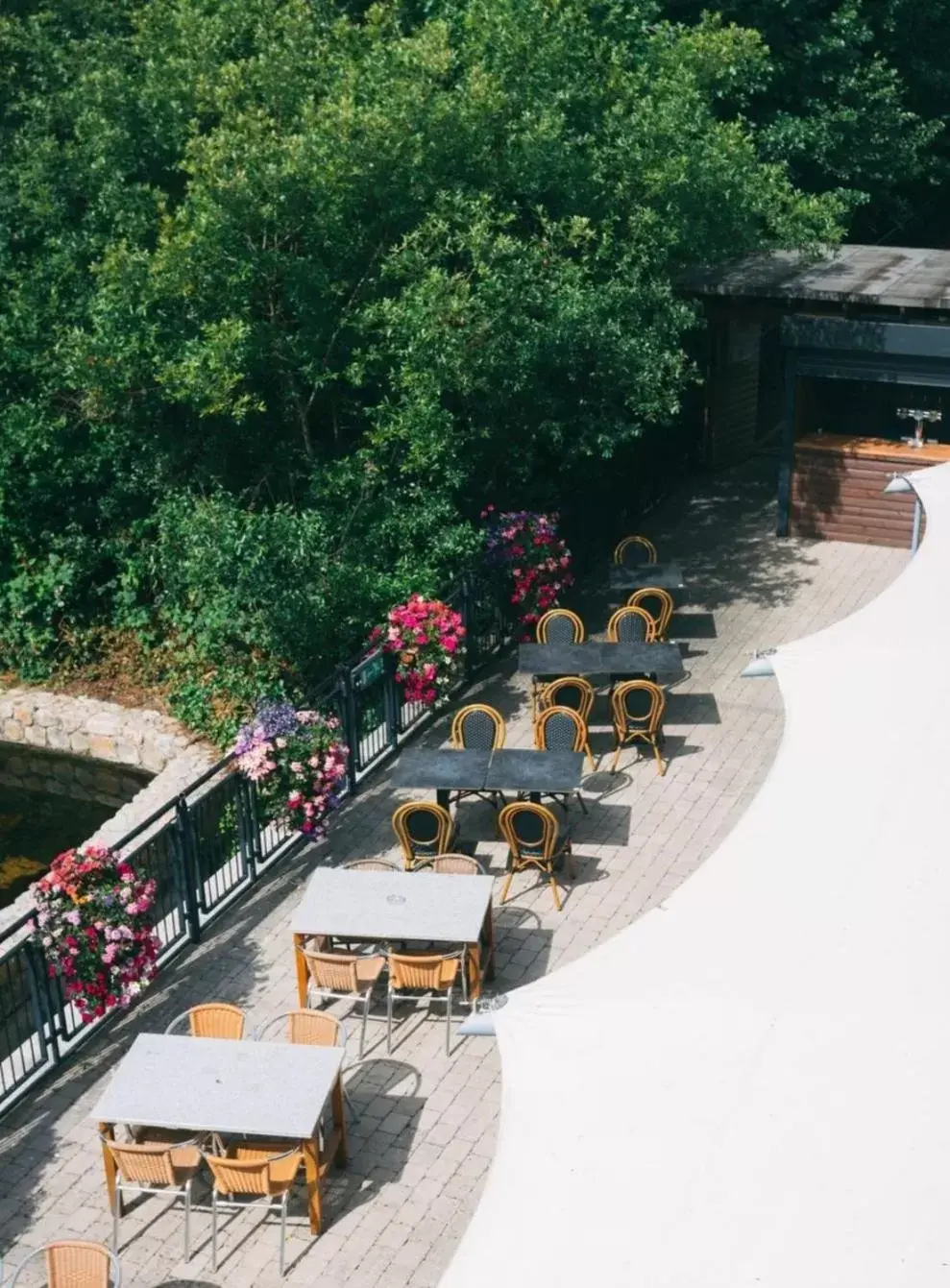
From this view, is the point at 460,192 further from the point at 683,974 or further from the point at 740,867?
the point at 683,974

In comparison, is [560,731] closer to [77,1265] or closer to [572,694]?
[572,694]

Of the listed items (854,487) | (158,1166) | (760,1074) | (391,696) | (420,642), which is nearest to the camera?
(760,1074)

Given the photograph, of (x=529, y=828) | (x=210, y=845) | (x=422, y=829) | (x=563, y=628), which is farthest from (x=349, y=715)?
(x=563, y=628)

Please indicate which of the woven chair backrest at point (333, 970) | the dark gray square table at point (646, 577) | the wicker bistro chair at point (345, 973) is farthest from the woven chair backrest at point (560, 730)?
the woven chair backrest at point (333, 970)

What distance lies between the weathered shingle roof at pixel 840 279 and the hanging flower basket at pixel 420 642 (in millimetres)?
7047

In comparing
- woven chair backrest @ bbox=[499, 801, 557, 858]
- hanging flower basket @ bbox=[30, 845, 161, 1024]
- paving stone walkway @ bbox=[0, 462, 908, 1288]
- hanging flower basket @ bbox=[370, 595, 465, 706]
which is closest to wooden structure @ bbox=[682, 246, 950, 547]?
paving stone walkway @ bbox=[0, 462, 908, 1288]

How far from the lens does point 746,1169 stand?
7262 millimetres

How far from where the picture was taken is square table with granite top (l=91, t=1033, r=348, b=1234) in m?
9.88

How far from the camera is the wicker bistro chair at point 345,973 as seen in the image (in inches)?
464

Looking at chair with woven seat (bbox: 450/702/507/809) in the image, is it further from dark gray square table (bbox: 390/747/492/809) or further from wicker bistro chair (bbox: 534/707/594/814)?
dark gray square table (bbox: 390/747/492/809)

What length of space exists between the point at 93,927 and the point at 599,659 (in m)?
6.42

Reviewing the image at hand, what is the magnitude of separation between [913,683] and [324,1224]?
5681mm

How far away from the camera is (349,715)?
1544 cm

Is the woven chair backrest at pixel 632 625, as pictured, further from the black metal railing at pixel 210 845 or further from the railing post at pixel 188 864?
the railing post at pixel 188 864
